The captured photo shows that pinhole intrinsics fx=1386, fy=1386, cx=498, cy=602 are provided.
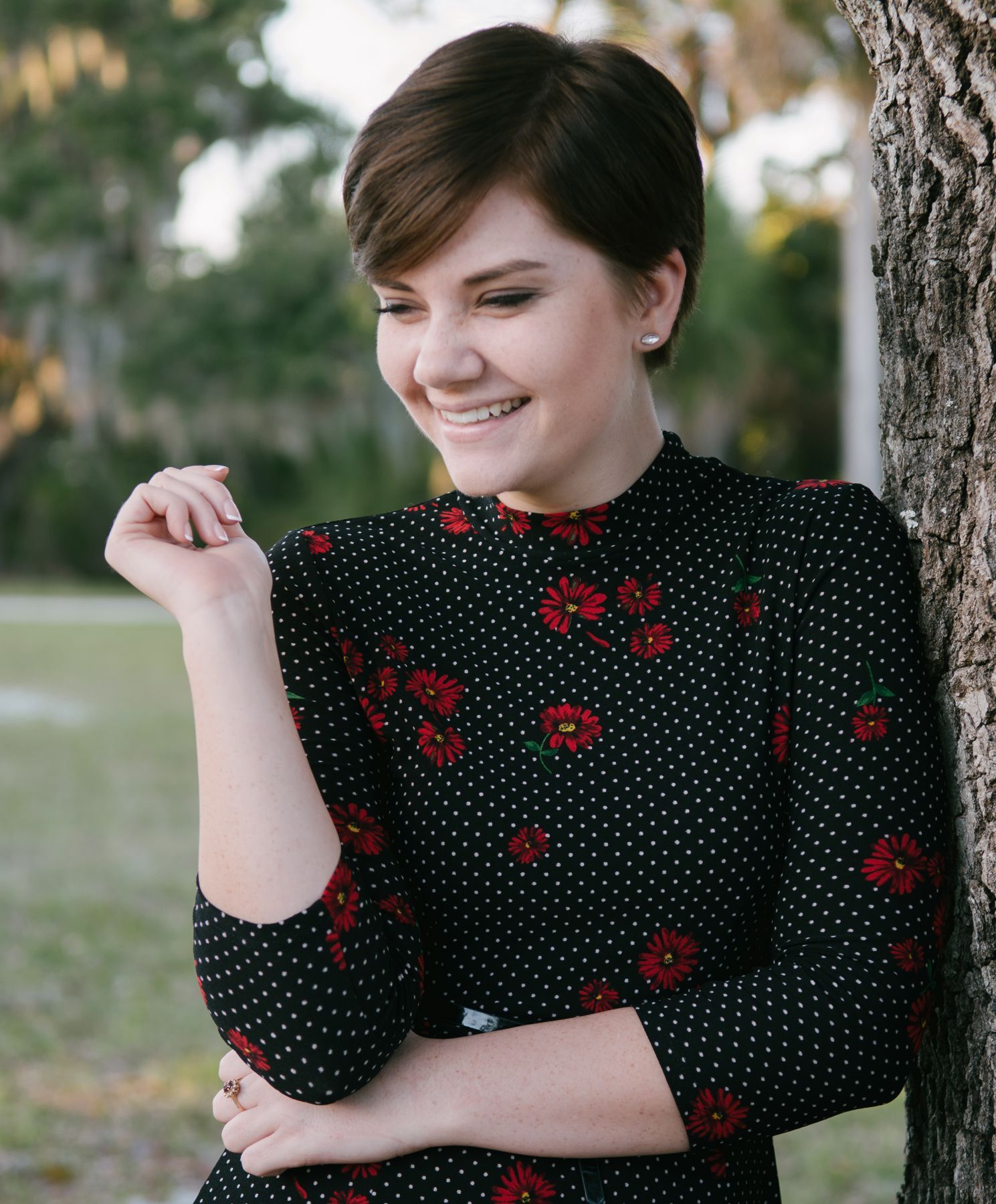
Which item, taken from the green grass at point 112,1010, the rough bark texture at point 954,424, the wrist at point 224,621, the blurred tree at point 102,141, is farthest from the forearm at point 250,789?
the blurred tree at point 102,141

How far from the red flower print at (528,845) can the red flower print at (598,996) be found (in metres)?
0.15

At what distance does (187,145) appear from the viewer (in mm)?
23609

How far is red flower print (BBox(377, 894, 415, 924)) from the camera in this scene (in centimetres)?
149

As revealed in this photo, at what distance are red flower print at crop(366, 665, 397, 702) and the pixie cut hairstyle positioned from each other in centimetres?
46

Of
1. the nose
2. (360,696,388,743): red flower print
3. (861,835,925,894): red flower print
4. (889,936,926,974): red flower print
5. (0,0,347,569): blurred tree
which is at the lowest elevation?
(889,936,926,974): red flower print

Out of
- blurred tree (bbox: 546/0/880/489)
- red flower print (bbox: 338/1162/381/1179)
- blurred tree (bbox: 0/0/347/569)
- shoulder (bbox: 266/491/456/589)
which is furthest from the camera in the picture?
blurred tree (bbox: 0/0/347/569)

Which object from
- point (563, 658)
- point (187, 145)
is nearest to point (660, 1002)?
point (563, 658)

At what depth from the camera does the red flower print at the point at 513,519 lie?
1704mm

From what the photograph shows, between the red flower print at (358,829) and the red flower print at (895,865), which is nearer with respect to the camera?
the red flower print at (895,865)

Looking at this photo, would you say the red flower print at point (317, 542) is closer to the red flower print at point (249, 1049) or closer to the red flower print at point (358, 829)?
the red flower print at point (358, 829)

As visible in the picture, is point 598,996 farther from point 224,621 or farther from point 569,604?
point 224,621

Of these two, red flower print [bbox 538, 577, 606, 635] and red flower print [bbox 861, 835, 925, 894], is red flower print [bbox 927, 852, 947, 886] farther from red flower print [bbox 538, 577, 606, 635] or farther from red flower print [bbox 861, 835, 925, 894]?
red flower print [bbox 538, 577, 606, 635]

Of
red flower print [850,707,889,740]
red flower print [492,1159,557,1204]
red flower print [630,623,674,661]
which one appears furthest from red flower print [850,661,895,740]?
red flower print [492,1159,557,1204]

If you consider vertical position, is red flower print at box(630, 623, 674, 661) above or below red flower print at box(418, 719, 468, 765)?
above
